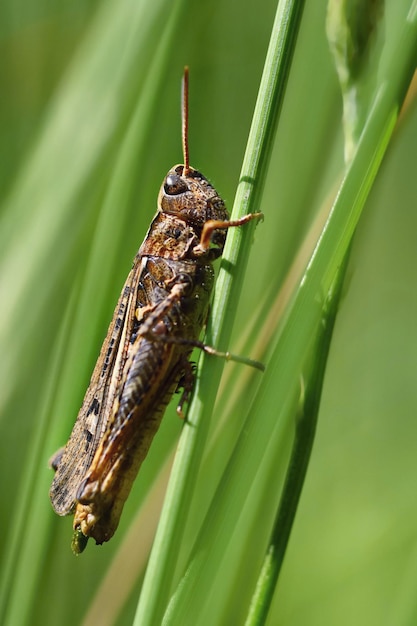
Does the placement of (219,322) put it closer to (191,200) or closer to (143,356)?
(143,356)

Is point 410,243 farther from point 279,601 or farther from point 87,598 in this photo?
point 87,598

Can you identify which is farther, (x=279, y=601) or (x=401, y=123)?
(x=279, y=601)

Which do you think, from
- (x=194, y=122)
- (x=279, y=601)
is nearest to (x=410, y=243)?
(x=194, y=122)

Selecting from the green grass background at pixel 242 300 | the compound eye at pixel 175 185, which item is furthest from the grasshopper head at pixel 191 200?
the green grass background at pixel 242 300

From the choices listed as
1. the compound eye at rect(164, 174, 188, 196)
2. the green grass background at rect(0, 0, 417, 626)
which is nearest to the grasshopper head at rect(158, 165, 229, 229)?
the compound eye at rect(164, 174, 188, 196)

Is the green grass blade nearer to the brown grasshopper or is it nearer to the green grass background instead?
the green grass background

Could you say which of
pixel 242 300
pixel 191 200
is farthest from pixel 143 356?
pixel 242 300

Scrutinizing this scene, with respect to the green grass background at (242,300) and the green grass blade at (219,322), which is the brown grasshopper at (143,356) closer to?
the green grass background at (242,300)
